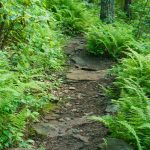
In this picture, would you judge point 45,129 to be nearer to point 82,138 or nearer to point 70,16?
point 82,138

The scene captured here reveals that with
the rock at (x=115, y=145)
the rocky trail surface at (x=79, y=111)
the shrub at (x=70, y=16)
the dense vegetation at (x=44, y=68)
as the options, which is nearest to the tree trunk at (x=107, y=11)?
the shrub at (x=70, y=16)

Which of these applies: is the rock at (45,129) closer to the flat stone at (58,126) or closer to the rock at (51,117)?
the flat stone at (58,126)

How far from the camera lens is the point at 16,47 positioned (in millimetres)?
8062

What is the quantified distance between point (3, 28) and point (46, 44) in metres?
1.79

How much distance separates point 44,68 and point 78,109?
1.84 meters

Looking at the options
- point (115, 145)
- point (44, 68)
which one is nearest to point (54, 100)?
point (44, 68)

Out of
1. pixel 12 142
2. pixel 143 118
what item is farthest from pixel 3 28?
pixel 143 118

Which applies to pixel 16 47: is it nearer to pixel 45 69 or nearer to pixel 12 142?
pixel 45 69

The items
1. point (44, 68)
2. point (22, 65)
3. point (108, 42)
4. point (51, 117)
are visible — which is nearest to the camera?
point (51, 117)

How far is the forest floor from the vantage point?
18.7ft

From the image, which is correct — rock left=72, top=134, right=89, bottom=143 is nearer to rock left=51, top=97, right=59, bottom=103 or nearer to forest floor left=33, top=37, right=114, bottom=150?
forest floor left=33, top=37, right=114, bottom=150

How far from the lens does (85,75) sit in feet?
29.8

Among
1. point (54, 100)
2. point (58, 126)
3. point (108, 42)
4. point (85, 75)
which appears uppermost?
point (108, 42)

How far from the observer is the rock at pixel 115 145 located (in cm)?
491
